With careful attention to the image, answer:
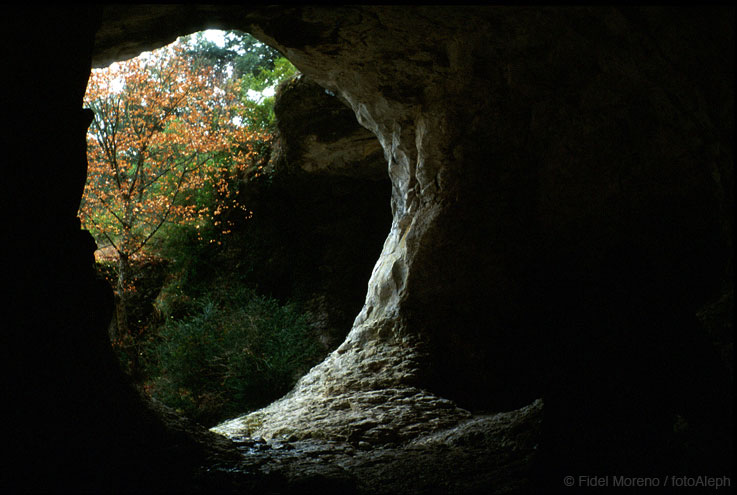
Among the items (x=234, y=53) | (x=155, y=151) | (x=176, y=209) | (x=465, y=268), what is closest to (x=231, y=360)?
(x=465, y=268)

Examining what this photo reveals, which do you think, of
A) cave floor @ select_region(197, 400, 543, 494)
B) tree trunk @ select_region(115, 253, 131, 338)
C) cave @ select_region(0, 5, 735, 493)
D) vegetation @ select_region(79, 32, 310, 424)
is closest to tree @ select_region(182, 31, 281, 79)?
vegetation @ select_region(79, 32, 310, 424)

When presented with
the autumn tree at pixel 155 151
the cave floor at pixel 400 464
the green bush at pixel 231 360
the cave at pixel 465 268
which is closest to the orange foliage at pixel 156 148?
the autumn tree at pixel 155 151

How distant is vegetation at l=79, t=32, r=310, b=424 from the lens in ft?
31.6

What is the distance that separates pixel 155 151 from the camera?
12.4 meters

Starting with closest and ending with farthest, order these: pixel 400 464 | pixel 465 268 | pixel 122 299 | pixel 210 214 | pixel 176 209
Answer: pixel 400 464 → pixel 465 268 → pixel 122 299 → pixel 176 209 → pixel 210 214

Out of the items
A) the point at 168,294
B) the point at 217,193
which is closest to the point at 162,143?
the point at 217,193

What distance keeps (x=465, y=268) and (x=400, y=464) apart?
312cm

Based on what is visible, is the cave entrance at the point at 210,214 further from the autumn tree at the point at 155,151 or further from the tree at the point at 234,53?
the tree at the point at 234,53

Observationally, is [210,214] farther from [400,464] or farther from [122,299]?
[400,464]

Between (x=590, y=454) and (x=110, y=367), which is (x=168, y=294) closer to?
(x=110, y=367)

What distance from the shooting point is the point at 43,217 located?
3072mm

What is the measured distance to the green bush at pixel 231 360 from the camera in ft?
27.0

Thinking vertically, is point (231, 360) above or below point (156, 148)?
below

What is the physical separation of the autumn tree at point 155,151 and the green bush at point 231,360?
9.10 feet
